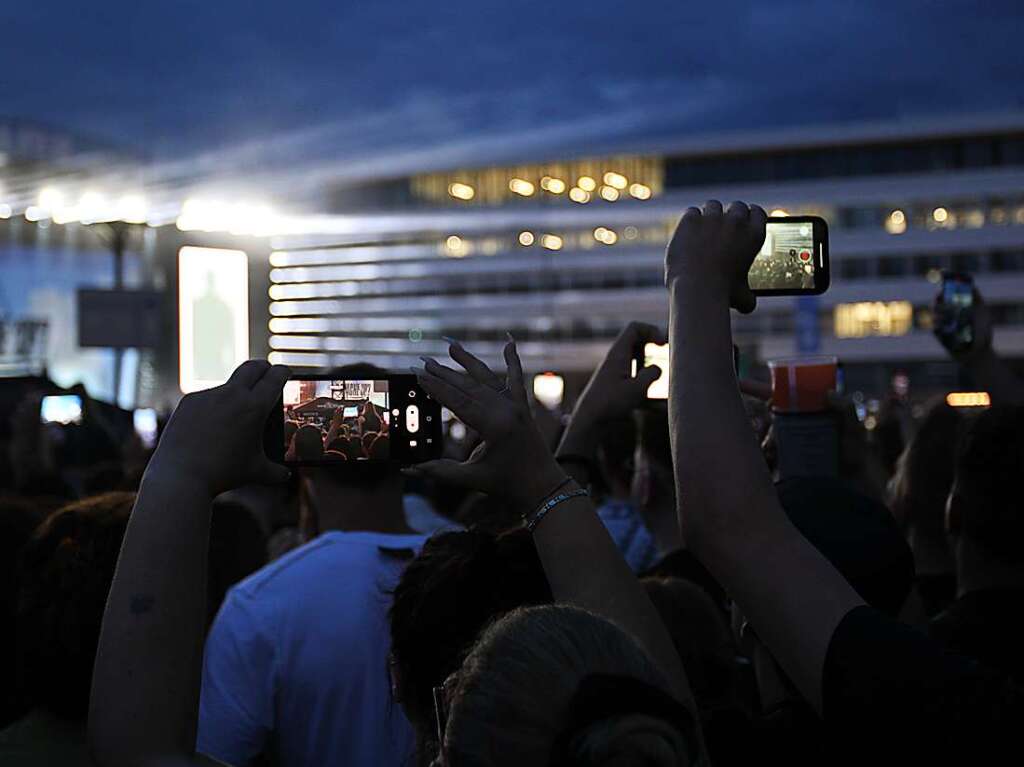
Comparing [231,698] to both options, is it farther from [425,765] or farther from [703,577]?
[703,577]

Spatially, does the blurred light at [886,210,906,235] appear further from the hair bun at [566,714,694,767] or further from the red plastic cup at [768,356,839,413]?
the hair bun at [566,714,694,767]

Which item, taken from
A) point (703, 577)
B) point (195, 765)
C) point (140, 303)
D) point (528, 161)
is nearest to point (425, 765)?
point (195, 765)

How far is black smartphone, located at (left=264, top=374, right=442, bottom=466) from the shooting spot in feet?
6.57

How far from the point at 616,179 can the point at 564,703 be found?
269ft

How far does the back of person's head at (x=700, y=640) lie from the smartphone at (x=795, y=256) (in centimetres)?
76

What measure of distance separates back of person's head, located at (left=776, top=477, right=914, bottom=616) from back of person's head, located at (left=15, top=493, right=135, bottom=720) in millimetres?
1282

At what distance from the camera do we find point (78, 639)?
2299 millimetres

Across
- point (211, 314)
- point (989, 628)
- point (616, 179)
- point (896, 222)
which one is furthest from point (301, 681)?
point (616, 179)

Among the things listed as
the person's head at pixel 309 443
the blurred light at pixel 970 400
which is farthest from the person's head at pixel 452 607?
the blurred light at pixel 970 400

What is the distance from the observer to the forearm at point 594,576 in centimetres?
182

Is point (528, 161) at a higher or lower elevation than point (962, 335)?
higher

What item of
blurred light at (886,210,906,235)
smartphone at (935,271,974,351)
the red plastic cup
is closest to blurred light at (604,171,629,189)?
blurred light at (886,210,906,235)

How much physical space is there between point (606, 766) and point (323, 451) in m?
0.94

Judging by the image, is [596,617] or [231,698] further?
[231,698]
